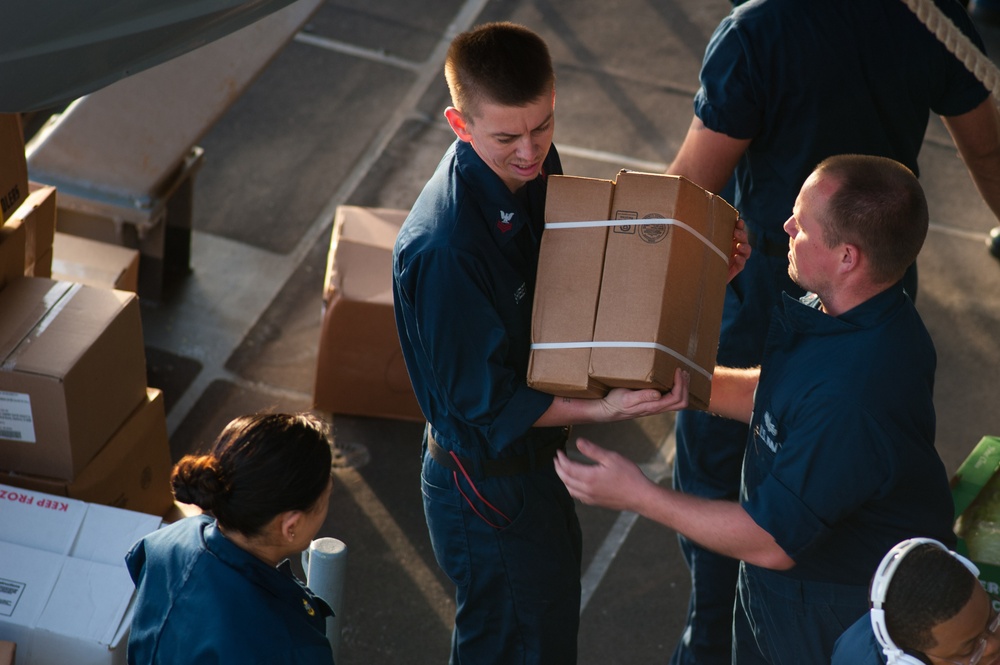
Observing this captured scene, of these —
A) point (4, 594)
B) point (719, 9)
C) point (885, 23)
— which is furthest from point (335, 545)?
point (719, 9)

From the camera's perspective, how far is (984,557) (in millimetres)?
3059

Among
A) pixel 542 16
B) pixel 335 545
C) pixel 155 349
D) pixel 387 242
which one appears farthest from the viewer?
pixel 542 16

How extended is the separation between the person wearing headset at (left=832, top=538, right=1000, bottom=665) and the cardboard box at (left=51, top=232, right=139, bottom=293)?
3210 millimetres

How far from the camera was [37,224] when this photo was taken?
3.78 m

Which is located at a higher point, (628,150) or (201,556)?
(201,556)

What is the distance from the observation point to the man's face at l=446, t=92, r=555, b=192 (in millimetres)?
2557

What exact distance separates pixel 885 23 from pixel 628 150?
317 centimetres

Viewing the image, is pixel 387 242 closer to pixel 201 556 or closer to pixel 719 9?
pixel 201 556

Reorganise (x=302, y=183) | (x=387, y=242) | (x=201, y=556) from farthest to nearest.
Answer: (x=302, y=183) < (x=387, y=242) < (x=201, y=556)

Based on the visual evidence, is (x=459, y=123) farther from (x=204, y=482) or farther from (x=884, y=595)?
(x=884, y=595)

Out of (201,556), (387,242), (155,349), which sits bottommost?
(155,349)

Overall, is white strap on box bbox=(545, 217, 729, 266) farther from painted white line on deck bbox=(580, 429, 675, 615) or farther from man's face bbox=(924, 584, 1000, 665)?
painted white line on deck bbox=(580, 429, 675, 615)

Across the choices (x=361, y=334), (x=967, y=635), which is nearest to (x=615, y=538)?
(x=361, y=334)

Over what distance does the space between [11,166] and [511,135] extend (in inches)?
72.6
